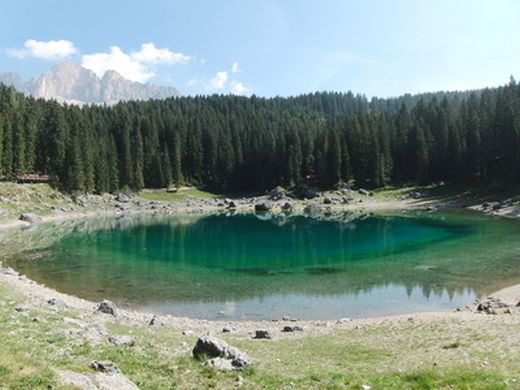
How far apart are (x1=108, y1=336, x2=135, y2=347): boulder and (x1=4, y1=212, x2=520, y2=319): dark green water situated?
40.5 feet

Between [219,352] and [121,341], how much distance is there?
480 centimetres

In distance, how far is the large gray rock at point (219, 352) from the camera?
15320 millimetres

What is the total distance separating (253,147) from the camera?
163375 mm

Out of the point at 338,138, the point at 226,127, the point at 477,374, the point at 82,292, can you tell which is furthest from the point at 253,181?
the point at 477,374

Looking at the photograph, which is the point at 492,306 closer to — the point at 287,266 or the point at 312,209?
the point at 287,266

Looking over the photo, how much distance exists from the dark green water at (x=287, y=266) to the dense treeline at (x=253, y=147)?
3977cm

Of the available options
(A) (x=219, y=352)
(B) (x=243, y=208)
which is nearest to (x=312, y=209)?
(B) (x=243, y=208)

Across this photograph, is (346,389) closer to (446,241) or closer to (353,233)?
(446,241)

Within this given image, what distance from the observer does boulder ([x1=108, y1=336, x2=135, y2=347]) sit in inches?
706

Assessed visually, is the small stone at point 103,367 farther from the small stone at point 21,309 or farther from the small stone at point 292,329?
the small stone at point 292,329

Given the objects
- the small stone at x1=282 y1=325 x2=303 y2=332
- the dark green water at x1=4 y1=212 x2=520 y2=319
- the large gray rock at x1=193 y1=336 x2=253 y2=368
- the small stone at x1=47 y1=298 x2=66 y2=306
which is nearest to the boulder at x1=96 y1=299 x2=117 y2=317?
the small stone at x1=47 y1=298 x2=66 y2=306

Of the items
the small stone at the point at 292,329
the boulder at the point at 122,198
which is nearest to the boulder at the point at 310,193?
the boulder at the point at 122,198

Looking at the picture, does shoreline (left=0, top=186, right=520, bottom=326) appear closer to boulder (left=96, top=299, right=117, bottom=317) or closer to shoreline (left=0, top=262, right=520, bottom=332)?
shoreline (left=0, top=262, right=520, bottom=332)

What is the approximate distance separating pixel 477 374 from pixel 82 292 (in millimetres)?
31122
